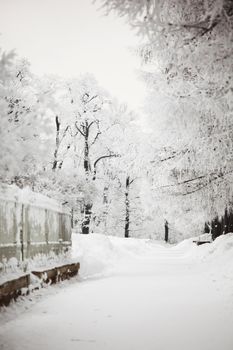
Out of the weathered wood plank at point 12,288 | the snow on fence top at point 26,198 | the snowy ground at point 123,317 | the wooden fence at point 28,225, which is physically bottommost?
the snowy ground at point 123,317

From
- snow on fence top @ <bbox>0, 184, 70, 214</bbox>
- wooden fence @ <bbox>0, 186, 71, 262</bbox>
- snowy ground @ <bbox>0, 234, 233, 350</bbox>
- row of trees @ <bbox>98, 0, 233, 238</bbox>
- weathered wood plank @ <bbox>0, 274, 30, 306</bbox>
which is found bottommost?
snowy ground @ <bbox>0, 234, 233, 350</bbox>

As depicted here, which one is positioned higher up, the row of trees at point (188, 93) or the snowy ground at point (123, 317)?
the row of trees at point (188, 93)

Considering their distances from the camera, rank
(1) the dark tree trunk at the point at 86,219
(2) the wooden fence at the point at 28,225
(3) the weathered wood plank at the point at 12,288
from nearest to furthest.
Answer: (3) the weathered wood plank at the point at 12,288
(2) the wooden fence at the point at 28,225
(1) the dark tree trunk at the point at 86,219

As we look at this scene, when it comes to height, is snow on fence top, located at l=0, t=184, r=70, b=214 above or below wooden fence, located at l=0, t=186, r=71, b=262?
above

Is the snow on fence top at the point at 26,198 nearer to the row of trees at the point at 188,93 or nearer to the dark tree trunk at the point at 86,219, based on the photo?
the row of trees at the point at 188,93

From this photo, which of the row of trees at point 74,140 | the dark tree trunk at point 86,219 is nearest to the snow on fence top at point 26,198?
the row of trees at point 74,140

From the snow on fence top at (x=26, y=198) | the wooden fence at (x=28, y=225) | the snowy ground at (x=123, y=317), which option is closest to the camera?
the snowy ground at (x=123, y=317)

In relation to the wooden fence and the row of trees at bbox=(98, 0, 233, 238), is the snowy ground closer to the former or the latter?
the wooden fence

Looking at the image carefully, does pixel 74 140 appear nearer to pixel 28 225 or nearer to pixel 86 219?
pixel 86 219

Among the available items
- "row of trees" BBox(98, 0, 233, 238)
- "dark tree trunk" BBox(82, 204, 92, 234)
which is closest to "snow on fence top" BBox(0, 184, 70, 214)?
"row of trees" BBox(98, 0, 233, 238)

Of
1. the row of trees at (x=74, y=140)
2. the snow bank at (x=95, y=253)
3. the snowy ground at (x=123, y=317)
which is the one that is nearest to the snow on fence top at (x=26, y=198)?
the row of trees at (x=74, y=140)

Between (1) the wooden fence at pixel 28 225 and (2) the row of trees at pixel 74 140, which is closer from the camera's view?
(2) the row of trees at pixel 74 140

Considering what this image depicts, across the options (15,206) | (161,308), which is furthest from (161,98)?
(161,308)

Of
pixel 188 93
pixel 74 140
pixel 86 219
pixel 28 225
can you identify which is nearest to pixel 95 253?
pixel 86 219
